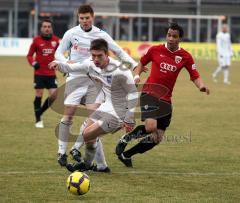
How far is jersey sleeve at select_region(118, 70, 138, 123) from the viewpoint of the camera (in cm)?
973

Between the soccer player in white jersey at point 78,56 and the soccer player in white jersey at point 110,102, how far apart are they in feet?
2.10

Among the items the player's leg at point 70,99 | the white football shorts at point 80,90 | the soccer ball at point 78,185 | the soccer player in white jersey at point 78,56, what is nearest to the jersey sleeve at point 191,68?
the soccer player in white jersey at point 78,56

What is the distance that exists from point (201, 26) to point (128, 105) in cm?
5186

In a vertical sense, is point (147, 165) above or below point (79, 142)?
below

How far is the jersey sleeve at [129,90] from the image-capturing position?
9.73 meters

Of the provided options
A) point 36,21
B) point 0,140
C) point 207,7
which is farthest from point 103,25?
point 0,140

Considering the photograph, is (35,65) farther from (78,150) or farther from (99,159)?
(99,159)

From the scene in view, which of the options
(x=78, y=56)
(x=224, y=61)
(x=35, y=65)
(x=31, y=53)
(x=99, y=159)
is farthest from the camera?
(x=224, y=61)

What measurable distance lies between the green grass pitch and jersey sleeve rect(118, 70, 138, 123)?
2.76 ft

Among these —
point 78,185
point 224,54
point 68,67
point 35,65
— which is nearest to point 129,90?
point 68,67

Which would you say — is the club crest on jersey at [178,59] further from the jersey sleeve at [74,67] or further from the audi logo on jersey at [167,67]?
the jersey sleeve at [74,67]

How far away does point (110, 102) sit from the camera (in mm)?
9969

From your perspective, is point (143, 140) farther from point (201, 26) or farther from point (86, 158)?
point (201, 26)

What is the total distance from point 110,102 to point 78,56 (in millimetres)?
1357
